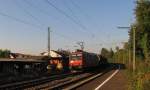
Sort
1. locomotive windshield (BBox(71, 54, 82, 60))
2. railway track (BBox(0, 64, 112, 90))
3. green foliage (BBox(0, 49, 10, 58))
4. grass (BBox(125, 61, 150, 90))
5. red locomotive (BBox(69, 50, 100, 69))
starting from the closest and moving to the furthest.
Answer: grass (BBox(125, 61, 150, 90))
railway track (BBox(0, 64, 112, 90))
red locomotive (BBox(69, 50, 100, 69))
locomotive windshield (BBox(71, 54, 82, 60))
green foliage (BBox(0, 49, 10, 58))

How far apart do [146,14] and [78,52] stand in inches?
442

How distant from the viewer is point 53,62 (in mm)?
68438

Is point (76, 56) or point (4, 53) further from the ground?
point (4, 53)

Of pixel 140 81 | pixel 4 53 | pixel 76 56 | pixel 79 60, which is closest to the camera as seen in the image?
pixel 140 81

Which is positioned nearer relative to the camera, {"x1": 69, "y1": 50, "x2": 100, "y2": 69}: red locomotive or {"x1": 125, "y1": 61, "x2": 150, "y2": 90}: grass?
{"x1": 125, "y1": 61, "x2": 150, "y2": 90}: grass

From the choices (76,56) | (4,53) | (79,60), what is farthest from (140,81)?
(4,53)

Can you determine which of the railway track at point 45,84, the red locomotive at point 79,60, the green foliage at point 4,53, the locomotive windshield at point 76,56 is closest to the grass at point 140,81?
the railway track at point 45,84

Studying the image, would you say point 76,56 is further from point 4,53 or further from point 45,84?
point 4,53

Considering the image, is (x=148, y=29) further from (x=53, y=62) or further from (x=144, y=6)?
(x=53, y=62)

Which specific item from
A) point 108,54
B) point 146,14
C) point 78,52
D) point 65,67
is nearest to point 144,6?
point 146,14

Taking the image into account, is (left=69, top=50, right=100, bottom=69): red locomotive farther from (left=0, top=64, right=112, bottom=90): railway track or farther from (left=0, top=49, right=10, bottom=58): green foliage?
(left=0, top=49, right=10, bottom=58): green foliage

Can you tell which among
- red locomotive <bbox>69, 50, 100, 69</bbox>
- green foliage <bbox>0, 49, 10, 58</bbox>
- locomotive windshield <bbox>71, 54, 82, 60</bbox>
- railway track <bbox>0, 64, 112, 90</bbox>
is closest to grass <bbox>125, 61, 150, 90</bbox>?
railway track <bbox>0, 64, 112, 90</bbox>

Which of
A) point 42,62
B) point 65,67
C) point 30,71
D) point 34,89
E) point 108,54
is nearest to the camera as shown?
point 34,89

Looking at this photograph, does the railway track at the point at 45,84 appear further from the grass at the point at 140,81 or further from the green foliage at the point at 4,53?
the green foliage at the point at 4,53
